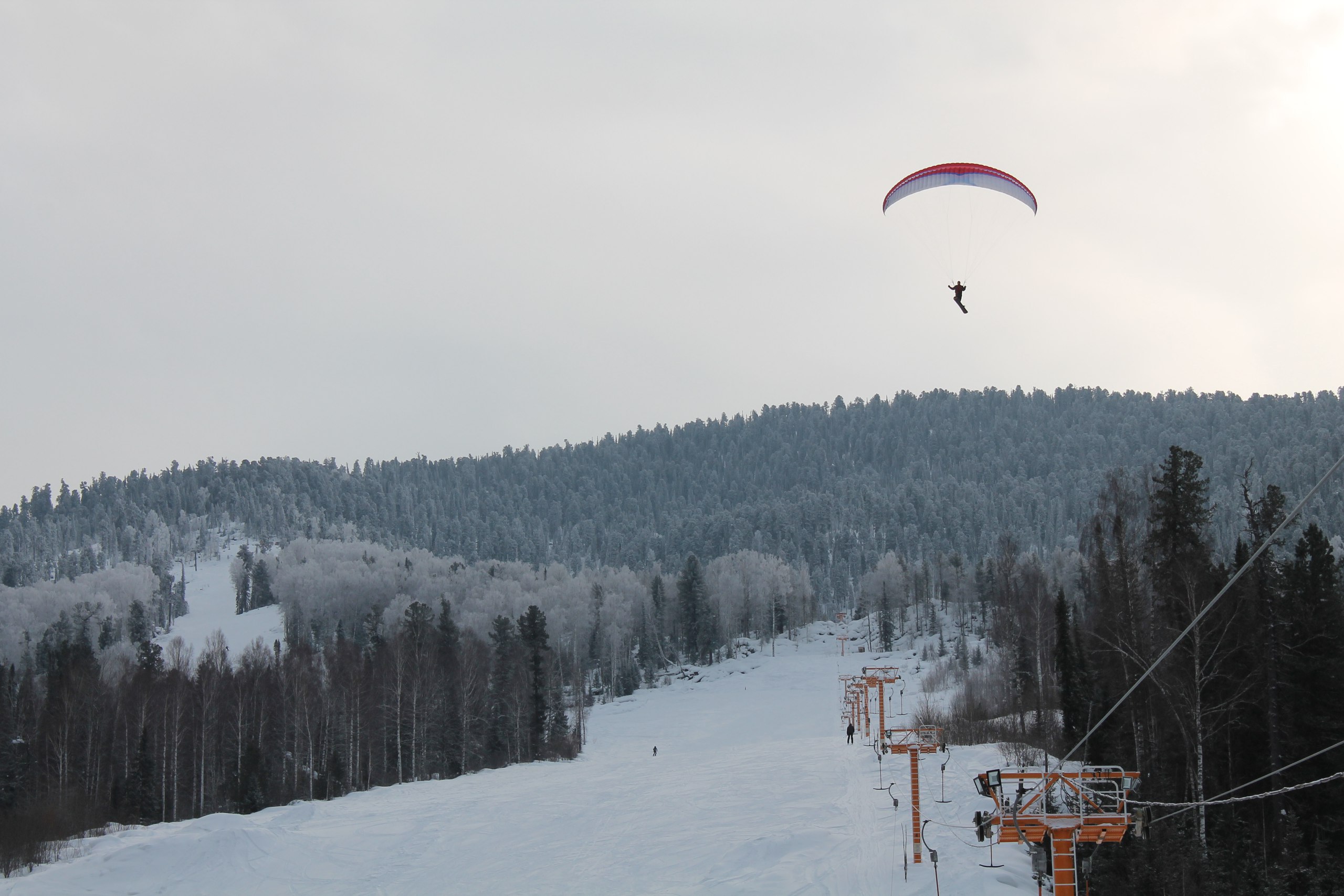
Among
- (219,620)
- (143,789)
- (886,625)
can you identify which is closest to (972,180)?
(143,789)

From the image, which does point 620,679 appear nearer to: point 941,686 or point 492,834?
point 941,686

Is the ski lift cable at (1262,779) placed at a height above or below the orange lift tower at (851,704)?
above

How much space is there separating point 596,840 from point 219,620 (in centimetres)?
14006

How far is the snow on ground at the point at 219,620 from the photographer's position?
141250mm

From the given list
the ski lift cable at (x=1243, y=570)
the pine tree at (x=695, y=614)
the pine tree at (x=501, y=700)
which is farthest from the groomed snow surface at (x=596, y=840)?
the pine tree at (x=695, y=614)

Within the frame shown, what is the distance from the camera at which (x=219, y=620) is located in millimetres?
158625

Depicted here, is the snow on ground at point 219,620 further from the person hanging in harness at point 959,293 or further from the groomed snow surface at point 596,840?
the person hanging in harness at point 959,293

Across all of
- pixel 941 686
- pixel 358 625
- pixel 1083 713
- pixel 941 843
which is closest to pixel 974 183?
pixel 941 843

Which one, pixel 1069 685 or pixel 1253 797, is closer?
pixel 1253 797

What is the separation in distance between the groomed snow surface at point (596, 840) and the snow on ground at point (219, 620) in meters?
87.3

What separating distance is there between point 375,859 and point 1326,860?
27484 millimetres

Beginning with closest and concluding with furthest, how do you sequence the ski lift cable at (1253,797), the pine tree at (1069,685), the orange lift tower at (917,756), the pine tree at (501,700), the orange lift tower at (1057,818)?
the ski lift cable at (1253,797) → the orange lift tower at (1057,818) → the orange lift tower at (917,756) → the pine tree at (1069,685) → the pine tree at (501,700)

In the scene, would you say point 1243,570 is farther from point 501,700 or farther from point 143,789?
point 501,700

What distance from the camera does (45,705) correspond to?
195ft
